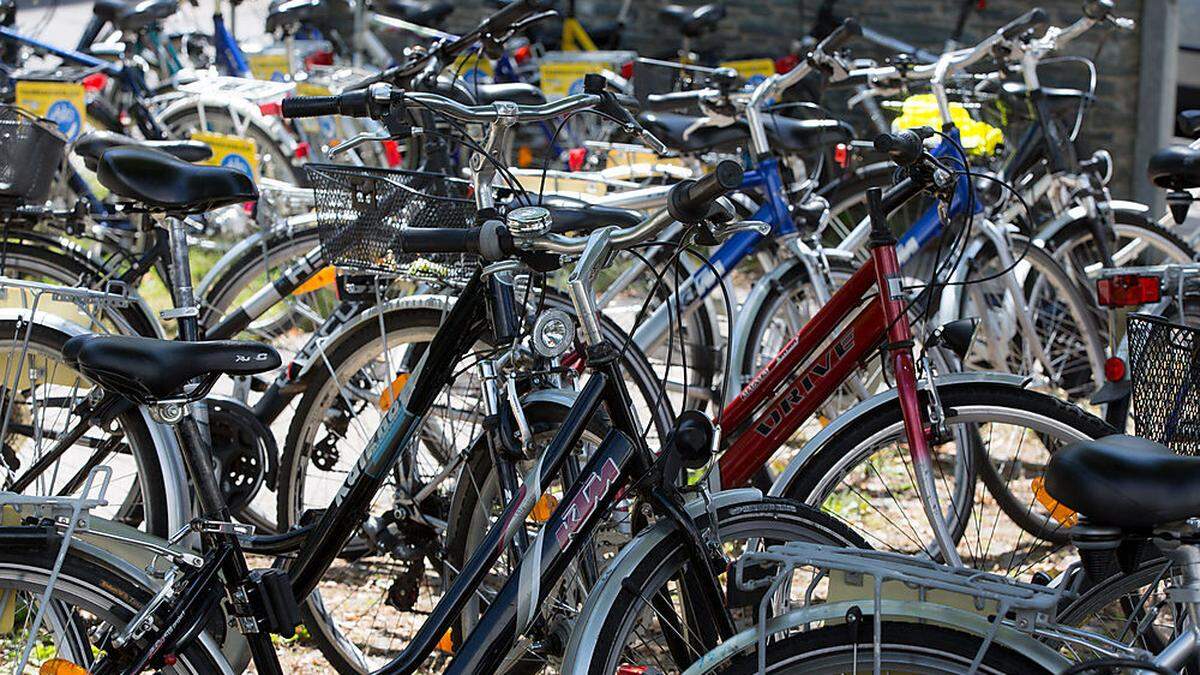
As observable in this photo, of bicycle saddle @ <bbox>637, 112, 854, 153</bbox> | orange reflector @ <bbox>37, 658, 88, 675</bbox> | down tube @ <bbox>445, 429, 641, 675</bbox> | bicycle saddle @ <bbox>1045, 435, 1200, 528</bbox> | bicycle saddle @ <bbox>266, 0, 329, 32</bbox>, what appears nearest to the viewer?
bicycle saddle @ <bbox>1045, 435, 1200, 528</bbox>

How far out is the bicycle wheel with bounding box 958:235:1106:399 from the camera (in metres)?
4.56

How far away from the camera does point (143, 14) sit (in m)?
→ 6.70

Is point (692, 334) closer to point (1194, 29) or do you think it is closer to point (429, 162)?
point (429, 162)

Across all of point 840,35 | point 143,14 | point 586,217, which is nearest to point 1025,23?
point 840,35

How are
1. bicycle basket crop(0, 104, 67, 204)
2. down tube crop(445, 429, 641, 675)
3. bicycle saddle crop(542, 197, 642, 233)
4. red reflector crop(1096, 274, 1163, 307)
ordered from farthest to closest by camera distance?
bicycle basket crop(0, 104, 67, 204) < red reflector crop(1096, 274, 1163, 307) < bicycle saddle crop(542, 197, 642, 233) < down tube crop(445, 429, 641, 675)

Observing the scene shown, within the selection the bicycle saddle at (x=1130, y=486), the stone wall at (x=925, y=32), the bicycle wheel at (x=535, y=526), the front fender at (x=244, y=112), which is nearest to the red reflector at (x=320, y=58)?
the front fender at (x=244, y=112)

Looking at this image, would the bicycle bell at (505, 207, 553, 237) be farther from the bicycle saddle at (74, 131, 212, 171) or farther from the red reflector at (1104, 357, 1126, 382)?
the bicycle saddle at (74, 131, 212, 171)

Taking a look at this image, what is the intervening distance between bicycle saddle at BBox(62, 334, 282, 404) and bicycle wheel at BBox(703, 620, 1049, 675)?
1040 millimetres

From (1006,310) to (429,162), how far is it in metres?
2.05

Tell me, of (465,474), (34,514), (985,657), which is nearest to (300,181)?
(465,474)

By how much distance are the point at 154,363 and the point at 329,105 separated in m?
0.79

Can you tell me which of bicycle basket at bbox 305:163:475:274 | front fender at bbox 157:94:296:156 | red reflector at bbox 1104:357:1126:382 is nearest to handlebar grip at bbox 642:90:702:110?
bicycle basket at bbox 305:163:475:274

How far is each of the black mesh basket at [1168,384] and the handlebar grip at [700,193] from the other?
3.55 feet

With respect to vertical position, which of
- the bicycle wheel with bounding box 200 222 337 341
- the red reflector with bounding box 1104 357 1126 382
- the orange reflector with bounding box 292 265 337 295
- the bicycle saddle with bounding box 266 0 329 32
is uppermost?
the bicycle saddle with bounding box 266 0 329 32
